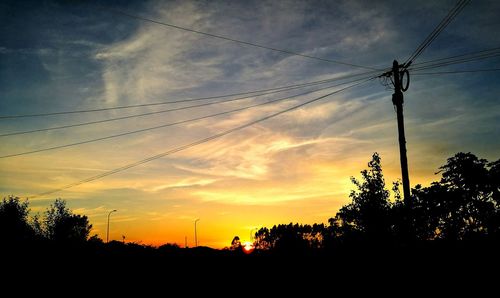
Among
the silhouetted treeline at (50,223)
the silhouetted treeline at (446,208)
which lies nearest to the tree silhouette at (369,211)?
the silhouetted treeline at (446,208)

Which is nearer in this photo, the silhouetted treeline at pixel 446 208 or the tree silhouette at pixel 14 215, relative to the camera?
the silhouetted treeline at pixel 446 208

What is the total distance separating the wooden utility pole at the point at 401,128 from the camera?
570 inches

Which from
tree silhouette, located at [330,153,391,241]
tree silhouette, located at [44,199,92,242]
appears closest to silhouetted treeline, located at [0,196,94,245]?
tree silhouette, located at [44,199,92,242]

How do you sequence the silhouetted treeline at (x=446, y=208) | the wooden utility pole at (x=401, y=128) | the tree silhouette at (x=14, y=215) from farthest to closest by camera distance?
the tree silhouette at (x=14, y=215) → the silhouetted treeline at (x=446, y=208) → the wooden utility pole at (x=401, y=128)

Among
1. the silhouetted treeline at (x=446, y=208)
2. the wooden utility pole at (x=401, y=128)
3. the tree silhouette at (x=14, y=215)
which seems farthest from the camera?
the tree silhouette at (x=14, y=215)

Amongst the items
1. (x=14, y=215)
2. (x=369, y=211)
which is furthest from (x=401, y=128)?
(x=14, y=215)

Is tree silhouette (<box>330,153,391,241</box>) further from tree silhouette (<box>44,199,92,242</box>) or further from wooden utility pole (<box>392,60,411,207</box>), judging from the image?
tree silhouette (<box>44,199,92,242</box>)

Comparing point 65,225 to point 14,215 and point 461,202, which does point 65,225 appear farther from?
point 461,202

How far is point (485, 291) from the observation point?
12.3 metres

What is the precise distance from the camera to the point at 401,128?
15.7 m

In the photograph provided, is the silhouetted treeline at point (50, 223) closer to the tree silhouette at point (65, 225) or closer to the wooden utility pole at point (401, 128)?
the tree silhouette at point (65, 225)

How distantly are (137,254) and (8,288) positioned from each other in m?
5.36

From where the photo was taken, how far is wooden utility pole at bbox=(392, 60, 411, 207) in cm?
1448

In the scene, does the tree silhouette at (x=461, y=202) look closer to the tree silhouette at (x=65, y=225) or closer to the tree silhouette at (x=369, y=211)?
the tree silhouette at (x=369, y=211)
